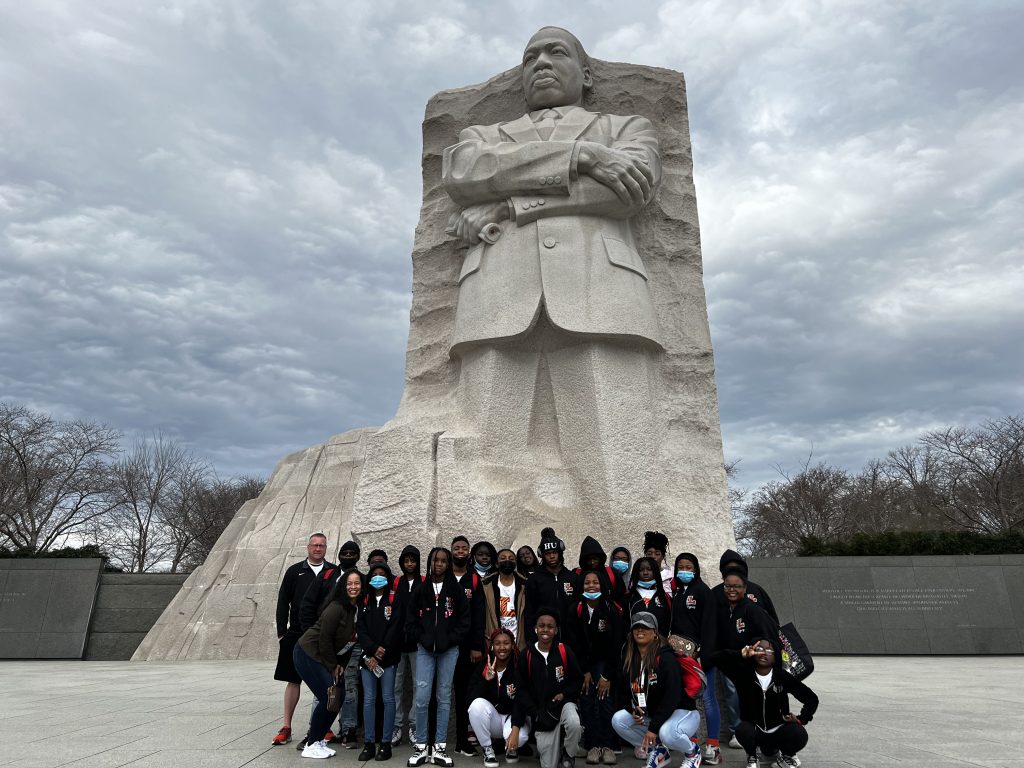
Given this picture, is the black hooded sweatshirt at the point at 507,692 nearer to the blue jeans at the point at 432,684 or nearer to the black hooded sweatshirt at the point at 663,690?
the blue jeans at the point at 432,684

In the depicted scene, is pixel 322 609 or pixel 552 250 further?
pixel 552 250

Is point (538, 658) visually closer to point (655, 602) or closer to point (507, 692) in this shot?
point (507, 692)

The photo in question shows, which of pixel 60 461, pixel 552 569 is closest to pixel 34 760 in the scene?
pixel 552 569

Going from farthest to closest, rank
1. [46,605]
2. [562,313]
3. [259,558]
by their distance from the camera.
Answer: [259,558] → [46,605] → [562,313]

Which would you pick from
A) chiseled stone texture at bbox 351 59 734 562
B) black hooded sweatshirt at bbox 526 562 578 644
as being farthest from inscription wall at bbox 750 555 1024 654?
black hooded sweatshirt at bbox 526 562 578 644

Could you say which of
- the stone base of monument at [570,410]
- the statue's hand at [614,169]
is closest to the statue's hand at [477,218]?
the stone base of monument at [570,410]

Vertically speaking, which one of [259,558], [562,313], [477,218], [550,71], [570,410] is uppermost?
[550,71]

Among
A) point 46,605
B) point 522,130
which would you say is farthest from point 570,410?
point 46,605

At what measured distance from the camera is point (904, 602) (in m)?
10.8

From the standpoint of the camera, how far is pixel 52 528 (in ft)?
78.0

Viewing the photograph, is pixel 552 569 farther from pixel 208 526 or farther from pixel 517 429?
pixel 208 526

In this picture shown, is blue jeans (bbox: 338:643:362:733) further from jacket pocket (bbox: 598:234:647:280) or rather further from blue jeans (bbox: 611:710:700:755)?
jacket pocket (bbox: 598:234:647:280)

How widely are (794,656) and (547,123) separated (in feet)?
15.0

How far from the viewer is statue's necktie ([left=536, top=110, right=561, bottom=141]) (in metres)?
6.11
